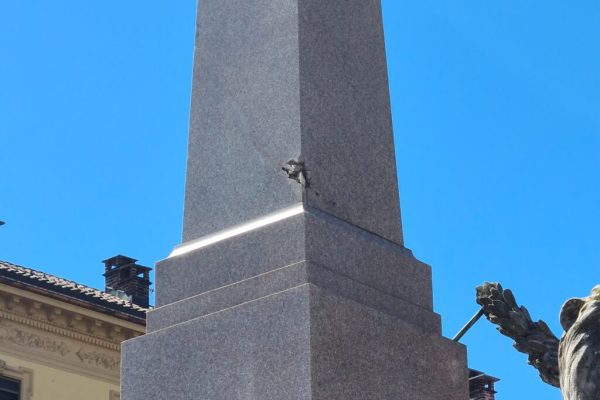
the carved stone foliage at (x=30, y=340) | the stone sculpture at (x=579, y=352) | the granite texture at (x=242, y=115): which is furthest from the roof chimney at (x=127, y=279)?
the stone sculpture at (x=579, y=352)

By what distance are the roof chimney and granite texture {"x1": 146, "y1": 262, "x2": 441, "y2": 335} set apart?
71.5 feet

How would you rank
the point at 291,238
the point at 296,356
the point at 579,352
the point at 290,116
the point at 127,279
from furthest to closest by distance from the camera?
the point at 127,279 → the point at 290,116 → the point at 291,238 → the point at 296,356 → the point at 579,352

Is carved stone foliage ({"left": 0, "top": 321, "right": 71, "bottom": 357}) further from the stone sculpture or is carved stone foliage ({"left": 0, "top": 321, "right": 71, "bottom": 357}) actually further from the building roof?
the stone sculpture

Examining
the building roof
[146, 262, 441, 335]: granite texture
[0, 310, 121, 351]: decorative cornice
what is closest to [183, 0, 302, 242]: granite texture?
[146, 262, 441, 335]: granite texture

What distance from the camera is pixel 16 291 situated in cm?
2484

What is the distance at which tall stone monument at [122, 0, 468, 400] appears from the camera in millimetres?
7672

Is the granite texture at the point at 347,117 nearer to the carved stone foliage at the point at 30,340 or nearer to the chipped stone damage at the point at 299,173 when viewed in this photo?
the chipped stone damage at the point at 299,173

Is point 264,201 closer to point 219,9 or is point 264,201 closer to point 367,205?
point 367,205

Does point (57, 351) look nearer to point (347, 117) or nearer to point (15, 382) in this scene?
point (15, 382)

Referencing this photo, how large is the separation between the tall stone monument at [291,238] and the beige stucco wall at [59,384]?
17201mm

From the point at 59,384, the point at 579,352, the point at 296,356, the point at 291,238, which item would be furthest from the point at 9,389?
the point at 579,352

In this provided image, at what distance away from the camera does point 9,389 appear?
25297 mm

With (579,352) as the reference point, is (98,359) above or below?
above

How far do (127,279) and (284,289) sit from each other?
77.5 feet
